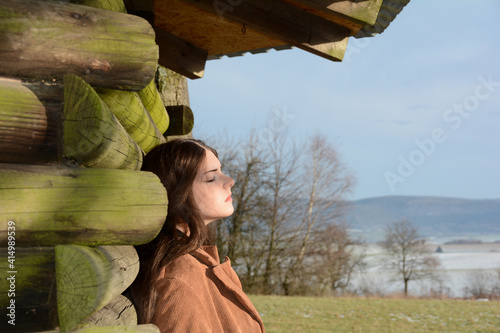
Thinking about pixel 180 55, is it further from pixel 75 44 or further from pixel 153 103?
pixel 75 44

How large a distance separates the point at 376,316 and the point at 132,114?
423 inches

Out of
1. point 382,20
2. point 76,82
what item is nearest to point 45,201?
point 76,82

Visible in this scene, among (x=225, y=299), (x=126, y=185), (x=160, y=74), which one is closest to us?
(x=126, y=185)

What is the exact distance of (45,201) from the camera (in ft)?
5.89

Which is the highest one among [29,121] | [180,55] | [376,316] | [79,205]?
[180,55]

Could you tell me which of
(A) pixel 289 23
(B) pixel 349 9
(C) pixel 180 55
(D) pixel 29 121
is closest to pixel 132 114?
(D) pixel 29 121

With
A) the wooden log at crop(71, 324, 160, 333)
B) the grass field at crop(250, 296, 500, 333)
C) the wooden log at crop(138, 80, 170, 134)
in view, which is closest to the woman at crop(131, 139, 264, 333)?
the wooden log at crop(71, 324, 160, 333)

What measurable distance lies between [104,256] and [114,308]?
27 centimetres

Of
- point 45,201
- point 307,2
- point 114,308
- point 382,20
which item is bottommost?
point 114,308

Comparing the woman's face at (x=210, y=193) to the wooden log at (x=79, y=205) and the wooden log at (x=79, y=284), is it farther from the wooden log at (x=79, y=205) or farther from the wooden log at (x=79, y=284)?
the wooden log at (x=79, y=284)

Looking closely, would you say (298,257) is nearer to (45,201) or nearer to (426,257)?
(426,257)

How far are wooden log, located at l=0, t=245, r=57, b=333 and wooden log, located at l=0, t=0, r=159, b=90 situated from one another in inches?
26.1

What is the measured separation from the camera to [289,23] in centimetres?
333

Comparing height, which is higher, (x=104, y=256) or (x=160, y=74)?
(x=160, y=74)
